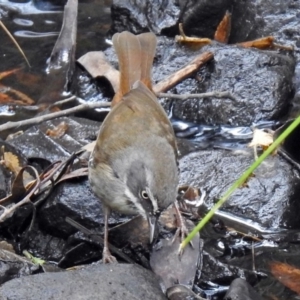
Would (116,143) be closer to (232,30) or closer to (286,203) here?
(286,203)

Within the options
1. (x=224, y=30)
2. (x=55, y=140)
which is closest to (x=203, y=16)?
(x=224, y=30)

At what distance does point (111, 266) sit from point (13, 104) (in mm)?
3369

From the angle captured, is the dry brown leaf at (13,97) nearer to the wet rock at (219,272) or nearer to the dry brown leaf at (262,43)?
the dry brown leaf at (262,43)

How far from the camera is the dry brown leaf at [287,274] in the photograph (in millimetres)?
5219

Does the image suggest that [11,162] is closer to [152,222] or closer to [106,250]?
[106,250]

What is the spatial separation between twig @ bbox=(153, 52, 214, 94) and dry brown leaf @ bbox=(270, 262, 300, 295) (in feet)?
7.46

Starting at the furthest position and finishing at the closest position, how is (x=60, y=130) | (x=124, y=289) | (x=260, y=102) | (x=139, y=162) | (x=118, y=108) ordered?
(x=260, y=102) → (x=60, y=130) → (x=118, y=108) → (x=139, y=162) → (x=124, y=289)

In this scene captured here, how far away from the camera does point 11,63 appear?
8.27m

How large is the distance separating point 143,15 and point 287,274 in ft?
13.3

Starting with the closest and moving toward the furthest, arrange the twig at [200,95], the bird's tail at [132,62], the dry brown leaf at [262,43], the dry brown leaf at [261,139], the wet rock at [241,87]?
the bird's tail at [132,62] < the twig at [200,95] < the dry brown leaf at [261,139] < the wet rock at [241,87] < the dry brown leaf at [262,43]

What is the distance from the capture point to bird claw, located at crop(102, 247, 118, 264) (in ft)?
16.4

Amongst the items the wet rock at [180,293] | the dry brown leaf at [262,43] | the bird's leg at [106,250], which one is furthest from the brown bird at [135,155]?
the dry brown leaf at [262,43]

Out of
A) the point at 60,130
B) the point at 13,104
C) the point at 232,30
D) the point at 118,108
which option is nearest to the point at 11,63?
the point at 13,104

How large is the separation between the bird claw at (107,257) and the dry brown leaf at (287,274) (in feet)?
3.69
